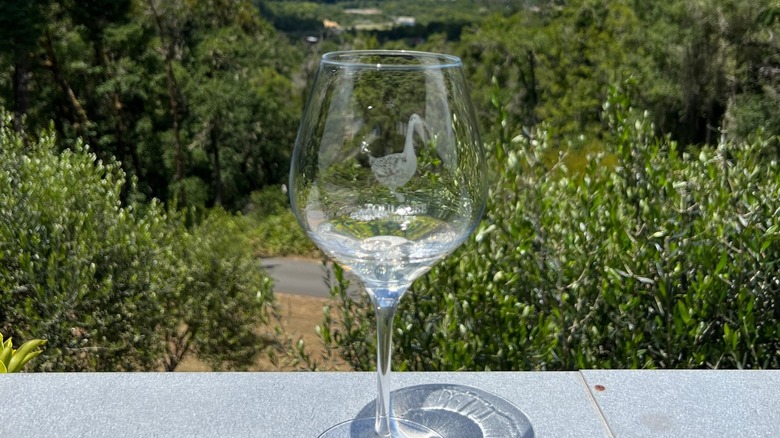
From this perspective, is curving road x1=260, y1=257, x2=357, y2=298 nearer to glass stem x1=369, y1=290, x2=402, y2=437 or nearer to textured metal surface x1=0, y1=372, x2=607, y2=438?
textured metal surface x1=0, y1=372, x2=607, y2=438

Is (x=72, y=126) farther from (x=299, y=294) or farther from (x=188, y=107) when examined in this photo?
(x=299, y=294)

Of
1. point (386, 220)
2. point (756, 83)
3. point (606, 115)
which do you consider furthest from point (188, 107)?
point (386, 220)

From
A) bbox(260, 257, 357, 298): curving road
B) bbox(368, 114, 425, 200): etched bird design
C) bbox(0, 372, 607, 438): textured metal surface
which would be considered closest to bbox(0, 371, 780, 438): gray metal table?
bbox(0, 372, 607, 438): textured metal surface

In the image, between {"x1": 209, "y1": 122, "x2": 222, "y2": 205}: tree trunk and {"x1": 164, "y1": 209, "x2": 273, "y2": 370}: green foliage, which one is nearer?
{"x1": 164, "y1": 209, "x2": 273, "y2": 370}: green foliage

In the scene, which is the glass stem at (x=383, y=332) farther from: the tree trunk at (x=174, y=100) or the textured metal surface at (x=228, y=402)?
the tree trunk at (x=174, y=100)

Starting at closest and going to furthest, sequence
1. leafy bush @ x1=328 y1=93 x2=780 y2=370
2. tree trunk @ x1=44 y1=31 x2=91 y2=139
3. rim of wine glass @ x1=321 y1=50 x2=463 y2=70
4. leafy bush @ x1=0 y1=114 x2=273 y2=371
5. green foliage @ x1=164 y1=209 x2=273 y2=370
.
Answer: rim of wine glass @ x1=321 y1=50 x2=463 y2=70 < leafy bush @ x1=328 y1=93 x2=780 y2=370 < leafy bush @ x1=0 y1=114 x2=273 y2=371 < green foliage @ x1=164 y1=209 x2=273 y2=370 < tree trunk @ x1=44 y1=31 x2=91 y2=139

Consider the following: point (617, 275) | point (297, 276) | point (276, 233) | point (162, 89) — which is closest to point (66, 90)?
point (162, 89)

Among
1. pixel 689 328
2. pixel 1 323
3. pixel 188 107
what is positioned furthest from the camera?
pixel 188 107
